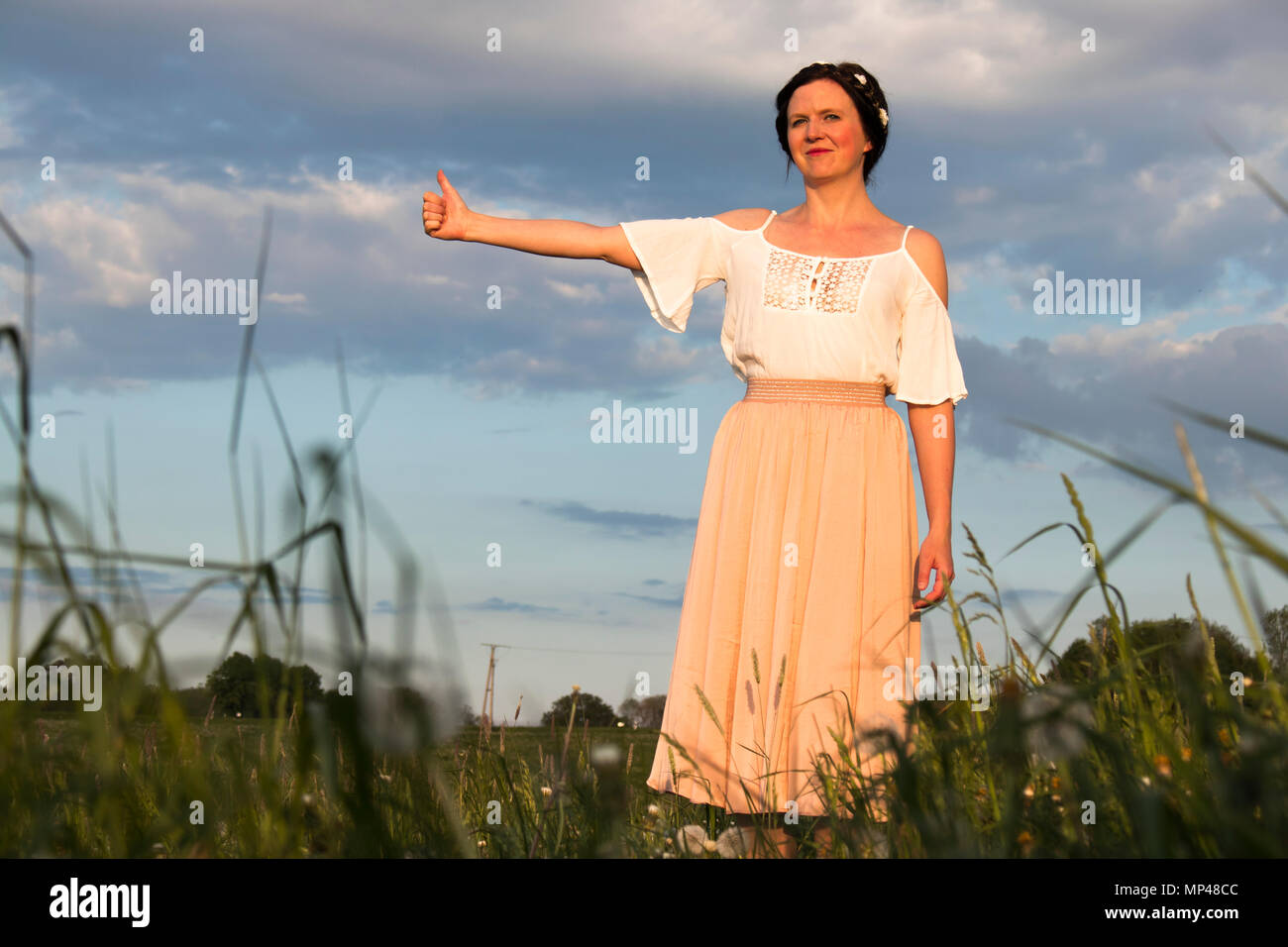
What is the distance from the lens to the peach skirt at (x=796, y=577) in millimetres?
3984

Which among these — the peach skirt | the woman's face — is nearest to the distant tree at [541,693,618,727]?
the peach skirt

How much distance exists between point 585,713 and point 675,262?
2.20 metres

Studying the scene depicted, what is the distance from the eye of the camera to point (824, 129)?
424 cm

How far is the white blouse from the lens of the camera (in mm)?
4090

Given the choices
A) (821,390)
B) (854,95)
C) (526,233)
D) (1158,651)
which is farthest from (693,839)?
(854,95)

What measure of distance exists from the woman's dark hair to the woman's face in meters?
0.03

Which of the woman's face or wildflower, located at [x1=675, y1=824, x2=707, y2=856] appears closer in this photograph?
wildflower, located at [x1=675, y1=824, x2=707, y2=856]

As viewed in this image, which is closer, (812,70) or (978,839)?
(978,839)

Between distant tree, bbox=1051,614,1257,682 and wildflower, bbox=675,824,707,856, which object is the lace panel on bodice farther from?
wildflower, bbox=675,824,707,856
